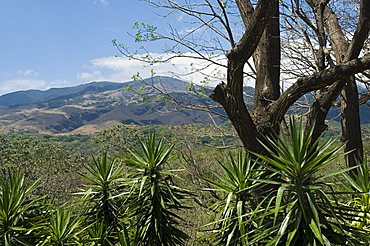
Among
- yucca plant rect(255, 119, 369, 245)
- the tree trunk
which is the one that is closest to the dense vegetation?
yucca plant rect(255, 119, 369, 245)

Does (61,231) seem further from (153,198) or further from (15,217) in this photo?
(153,198)

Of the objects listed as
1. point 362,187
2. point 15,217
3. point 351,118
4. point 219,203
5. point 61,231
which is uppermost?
point 351,118

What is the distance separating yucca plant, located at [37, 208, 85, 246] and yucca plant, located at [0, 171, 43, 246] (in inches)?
Answer: 3.4

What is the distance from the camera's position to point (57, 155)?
2273cm

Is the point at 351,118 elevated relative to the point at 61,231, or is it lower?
elevated

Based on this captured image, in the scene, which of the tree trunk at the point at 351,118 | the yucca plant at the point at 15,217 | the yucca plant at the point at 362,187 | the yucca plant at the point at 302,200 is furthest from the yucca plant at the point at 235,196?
the tree trunk at the point at 351,118

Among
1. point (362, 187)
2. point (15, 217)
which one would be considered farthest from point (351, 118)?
point (15, 217)

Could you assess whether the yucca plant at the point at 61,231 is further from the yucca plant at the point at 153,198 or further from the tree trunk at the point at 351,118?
the tree trunk at the point at 351,118

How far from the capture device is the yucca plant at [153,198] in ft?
10.3

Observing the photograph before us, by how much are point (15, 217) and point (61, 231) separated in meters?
0.31

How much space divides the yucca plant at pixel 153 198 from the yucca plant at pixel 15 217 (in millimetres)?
682

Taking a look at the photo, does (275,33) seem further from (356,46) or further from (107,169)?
(107,169)

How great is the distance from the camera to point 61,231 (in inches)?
121

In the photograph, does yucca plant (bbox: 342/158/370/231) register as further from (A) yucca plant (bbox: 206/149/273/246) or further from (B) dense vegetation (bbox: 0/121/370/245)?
(A) yucca plant (bbox: 206/149/273/246)
